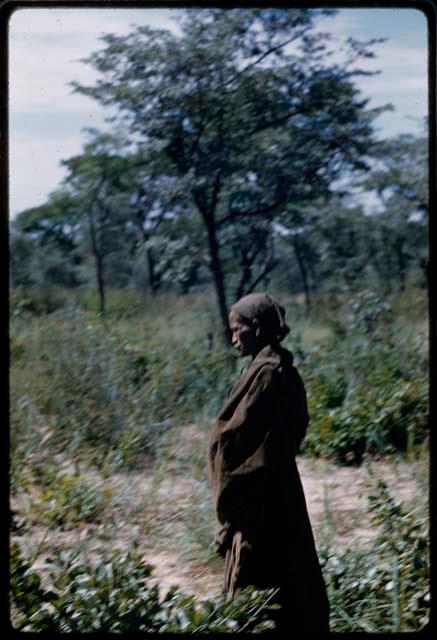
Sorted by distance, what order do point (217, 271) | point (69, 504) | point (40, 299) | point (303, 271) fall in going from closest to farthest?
point (69, 504)
point (217, 271)
point (40, 299)
point (303, 271)

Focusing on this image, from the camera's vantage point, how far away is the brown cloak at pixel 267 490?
3365 millimetres

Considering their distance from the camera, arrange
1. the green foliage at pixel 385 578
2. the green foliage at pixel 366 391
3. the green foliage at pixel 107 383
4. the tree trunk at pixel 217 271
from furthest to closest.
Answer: the tree trunk at pixel 217 271
the green foliage at pixel 366 391
the green foliage at pixel 107 383
the green foliage at pixel 385 578

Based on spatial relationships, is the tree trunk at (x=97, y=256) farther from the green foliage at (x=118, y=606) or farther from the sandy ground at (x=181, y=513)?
the green foliage at (x=118, y=606)

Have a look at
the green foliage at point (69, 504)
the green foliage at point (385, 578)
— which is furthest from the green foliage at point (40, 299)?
the green foliage at point (385, 578)

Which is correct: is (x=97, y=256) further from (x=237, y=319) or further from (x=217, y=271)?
(x=237, y=319)

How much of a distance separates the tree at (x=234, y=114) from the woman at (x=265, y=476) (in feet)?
15.3

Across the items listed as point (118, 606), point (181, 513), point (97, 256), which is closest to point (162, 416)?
point (181, 513)

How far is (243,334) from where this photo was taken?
345cm

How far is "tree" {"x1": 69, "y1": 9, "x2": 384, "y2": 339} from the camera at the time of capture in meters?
7.73

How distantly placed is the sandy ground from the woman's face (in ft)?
4.65

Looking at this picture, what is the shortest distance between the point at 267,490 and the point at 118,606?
2.42ft

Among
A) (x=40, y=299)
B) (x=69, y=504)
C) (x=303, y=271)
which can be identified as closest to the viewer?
(x=69, y=504)

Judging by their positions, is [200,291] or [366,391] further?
[200,291]

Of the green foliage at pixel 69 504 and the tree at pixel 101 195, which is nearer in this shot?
the green foliage at pixel 69 504
